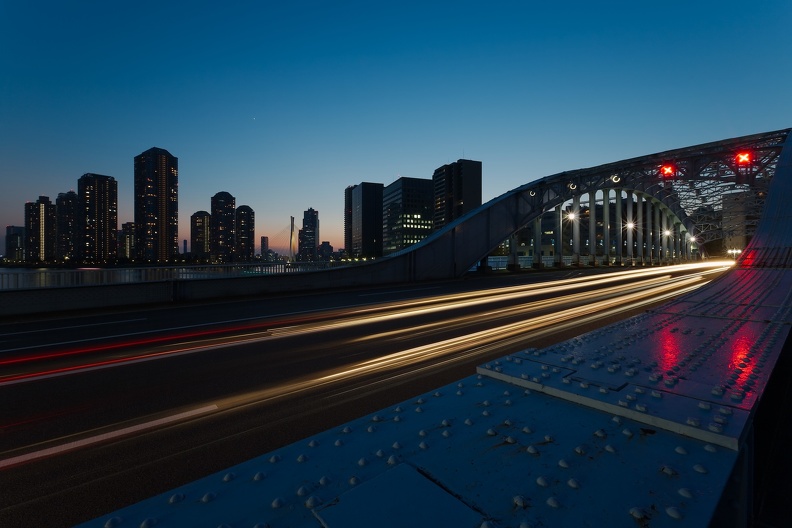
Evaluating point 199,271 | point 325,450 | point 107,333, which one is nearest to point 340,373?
point 325,450

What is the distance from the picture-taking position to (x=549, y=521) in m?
1.22

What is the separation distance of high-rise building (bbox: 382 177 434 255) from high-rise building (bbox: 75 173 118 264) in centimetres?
12008

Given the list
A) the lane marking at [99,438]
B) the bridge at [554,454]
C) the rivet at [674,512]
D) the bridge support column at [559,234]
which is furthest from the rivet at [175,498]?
the bridge support column at [559,234]

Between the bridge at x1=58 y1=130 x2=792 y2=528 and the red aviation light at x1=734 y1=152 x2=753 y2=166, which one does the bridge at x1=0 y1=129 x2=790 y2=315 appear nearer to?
the red aviation light at x1=734 y1=152 x2=753 y2=166

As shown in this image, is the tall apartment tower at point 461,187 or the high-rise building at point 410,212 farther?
the tall apartment tower at point 461,187

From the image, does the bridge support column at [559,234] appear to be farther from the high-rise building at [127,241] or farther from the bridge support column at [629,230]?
the high-rise building at [127,241]

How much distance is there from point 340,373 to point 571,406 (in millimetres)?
4594

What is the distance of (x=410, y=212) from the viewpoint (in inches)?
7416

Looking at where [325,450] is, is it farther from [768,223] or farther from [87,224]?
[87,224]

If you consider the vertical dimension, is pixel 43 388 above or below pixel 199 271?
below

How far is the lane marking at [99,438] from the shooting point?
143 inches

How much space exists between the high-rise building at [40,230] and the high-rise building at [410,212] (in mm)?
134104

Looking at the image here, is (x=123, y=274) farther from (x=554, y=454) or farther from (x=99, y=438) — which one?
(x=554, y=454)

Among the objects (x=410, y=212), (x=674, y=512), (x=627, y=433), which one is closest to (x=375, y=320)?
(x=627, y=433)
